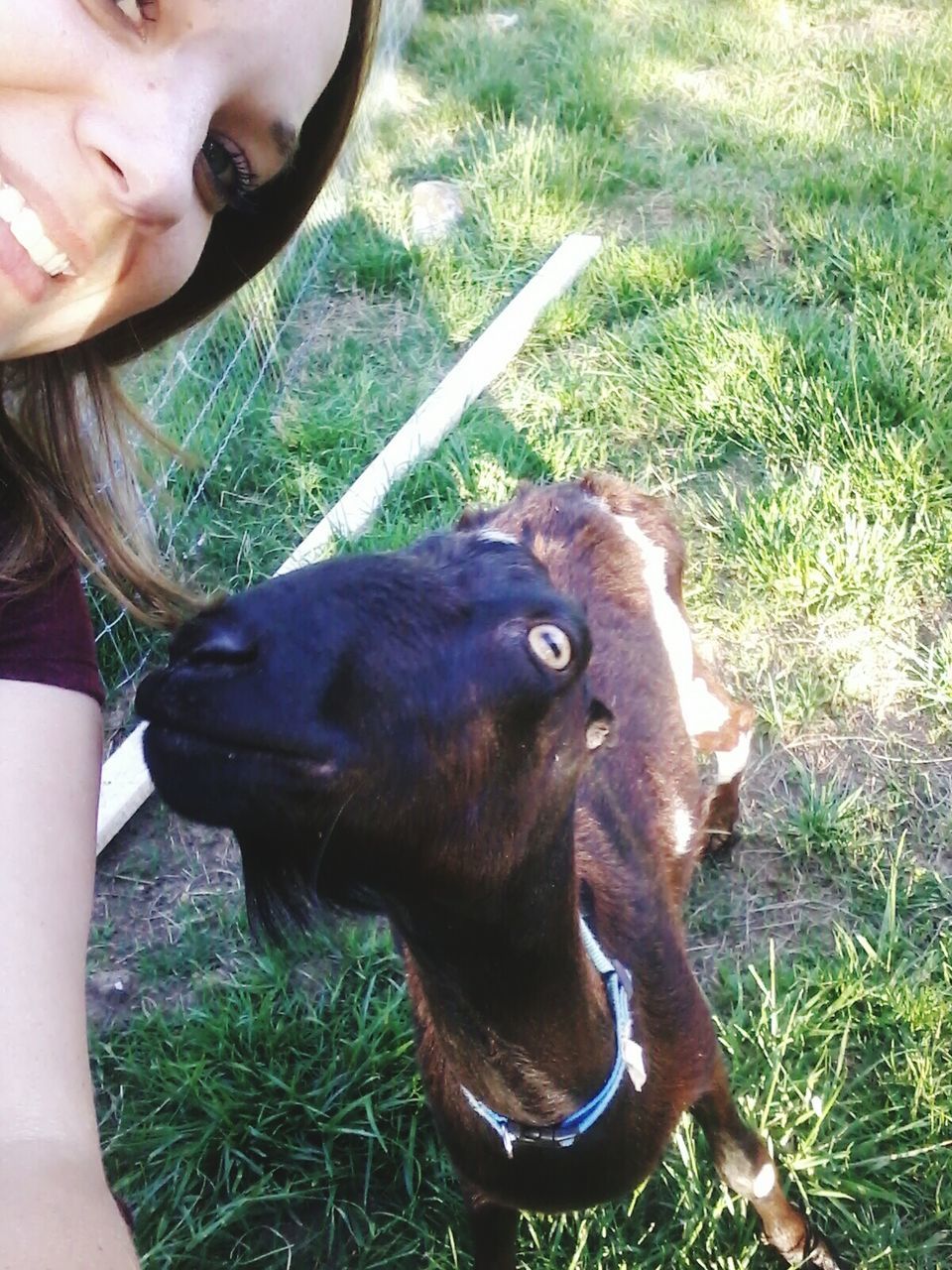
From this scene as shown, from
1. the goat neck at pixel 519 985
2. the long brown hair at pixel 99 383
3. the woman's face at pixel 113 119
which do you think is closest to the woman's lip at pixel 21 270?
the woman's face at pixel 113 119

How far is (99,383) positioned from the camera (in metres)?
1.91

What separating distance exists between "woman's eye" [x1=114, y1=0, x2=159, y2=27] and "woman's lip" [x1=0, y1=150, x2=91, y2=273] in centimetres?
20

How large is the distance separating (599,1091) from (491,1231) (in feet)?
1.45

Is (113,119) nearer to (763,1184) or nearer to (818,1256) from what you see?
(763,1184)

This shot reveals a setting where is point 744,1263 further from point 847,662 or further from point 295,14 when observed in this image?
point 295,14

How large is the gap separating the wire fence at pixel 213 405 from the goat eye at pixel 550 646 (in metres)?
1.87

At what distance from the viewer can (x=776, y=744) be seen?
9.48 ft

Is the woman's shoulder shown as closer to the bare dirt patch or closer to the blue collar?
the blue collar

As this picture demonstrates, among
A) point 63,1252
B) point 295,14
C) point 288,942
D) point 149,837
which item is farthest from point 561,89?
point 63,1252

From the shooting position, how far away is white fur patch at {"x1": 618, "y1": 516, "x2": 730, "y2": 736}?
260 centimetres

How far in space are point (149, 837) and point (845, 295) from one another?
3.03m

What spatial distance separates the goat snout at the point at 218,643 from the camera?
1113 mm

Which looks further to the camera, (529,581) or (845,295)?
(845,295)

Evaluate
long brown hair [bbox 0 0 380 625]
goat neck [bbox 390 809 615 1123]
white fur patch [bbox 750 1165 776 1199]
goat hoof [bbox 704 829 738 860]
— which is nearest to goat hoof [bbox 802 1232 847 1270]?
white fur patch [bbox 750 1165 776 1199]
